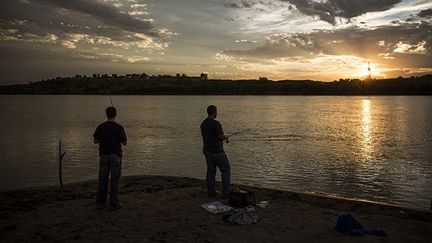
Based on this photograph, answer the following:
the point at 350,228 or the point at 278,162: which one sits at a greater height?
the point at 350,228

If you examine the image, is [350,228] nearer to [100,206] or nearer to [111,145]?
[111,145]

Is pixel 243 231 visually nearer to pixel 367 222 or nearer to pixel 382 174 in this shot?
pixel 367 222

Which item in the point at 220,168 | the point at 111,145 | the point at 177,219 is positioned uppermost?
the point at 111,145

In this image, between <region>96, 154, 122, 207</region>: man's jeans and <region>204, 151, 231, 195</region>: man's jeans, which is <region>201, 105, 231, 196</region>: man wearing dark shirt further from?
<region>96, 154, 122, 207</region>: man's jeans

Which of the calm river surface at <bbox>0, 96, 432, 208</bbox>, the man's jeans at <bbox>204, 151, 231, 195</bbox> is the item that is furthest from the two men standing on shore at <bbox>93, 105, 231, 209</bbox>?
the calm river surface at <bbox>0, 96, 432, 208</bbox>

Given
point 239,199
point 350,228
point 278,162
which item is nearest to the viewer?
point 350,228

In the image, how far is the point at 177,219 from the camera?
27.7 feet

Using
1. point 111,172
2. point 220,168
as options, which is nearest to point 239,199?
point 220,168

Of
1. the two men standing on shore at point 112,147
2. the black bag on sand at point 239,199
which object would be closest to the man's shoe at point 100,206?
the two men standing on shore at point 112,147

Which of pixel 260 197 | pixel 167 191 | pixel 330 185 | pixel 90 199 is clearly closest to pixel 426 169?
pixel 330 185

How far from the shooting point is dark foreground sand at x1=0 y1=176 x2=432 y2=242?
24.5 feet

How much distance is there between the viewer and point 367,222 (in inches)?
341

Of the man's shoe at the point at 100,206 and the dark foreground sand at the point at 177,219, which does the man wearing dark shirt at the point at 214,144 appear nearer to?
the dark foreground sand at the point at 177,219

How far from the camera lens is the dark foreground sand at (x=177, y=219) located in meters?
7.46
